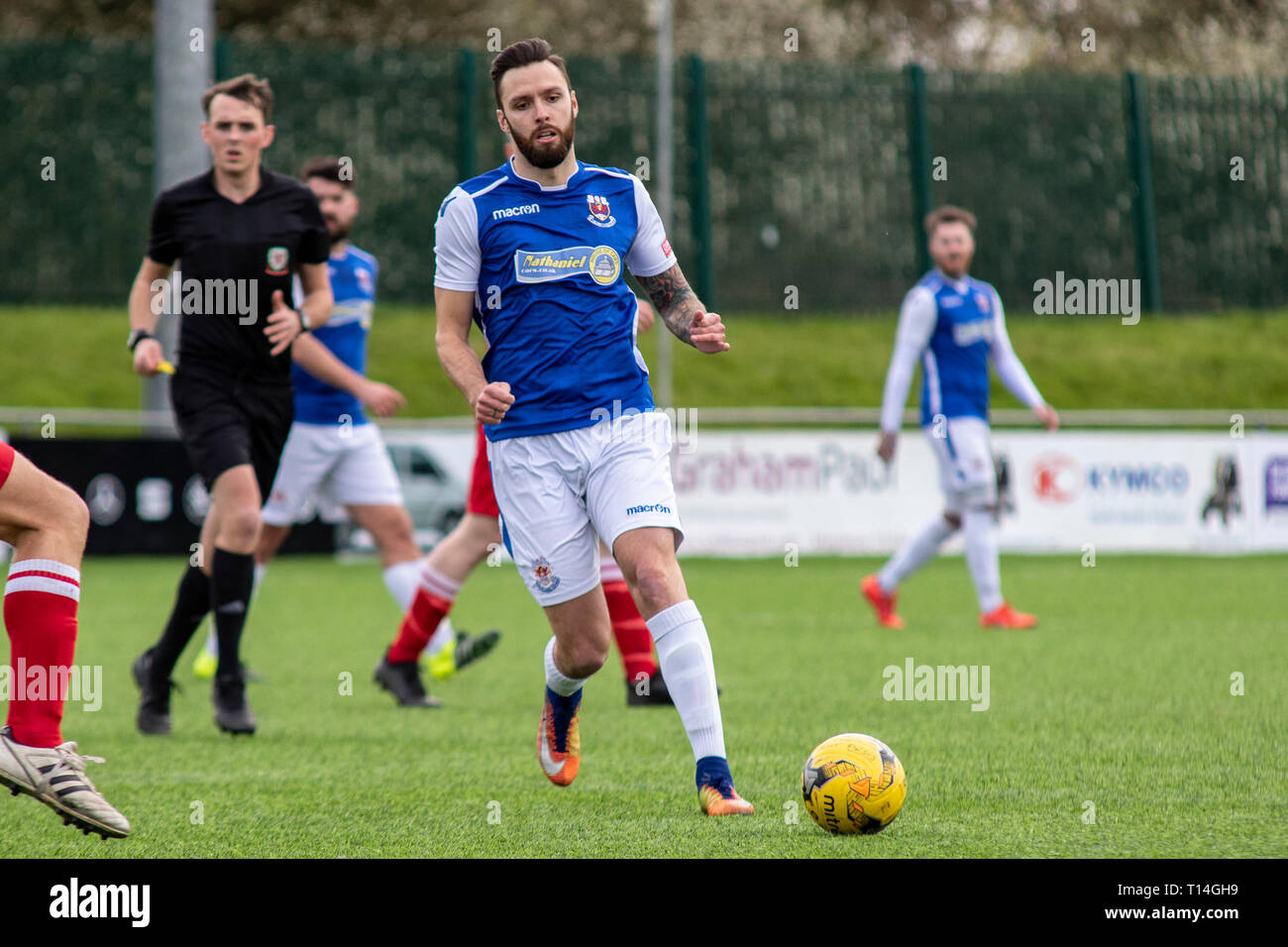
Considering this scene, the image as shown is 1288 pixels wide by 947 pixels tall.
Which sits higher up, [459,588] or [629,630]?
[459,588]

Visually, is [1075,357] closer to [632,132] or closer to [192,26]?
[632,132]

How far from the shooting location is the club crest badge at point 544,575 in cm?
494

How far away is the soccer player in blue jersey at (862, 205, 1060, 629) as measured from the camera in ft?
34.2

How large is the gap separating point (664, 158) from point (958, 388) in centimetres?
1272

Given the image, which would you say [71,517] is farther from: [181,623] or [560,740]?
[181,623]

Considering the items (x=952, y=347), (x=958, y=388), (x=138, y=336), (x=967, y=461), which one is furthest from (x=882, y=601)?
(x=138, y=336)

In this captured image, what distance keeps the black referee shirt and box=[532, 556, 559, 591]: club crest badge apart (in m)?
2.14

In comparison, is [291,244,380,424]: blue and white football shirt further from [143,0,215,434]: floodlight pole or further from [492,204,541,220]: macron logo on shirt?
[143,0,215,434]: floodlight pole

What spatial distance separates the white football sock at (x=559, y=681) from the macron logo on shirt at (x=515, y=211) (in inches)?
52.2

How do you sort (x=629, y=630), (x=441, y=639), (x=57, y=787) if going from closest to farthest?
(x=57, y=787) → (x=629, y=630) → (x=441, y=639)

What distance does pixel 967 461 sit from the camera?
1041 centimetres

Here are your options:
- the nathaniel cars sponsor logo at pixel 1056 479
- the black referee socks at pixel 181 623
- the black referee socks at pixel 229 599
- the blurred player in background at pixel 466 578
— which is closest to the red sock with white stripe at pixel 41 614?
the black referee socks at pixel 229 599

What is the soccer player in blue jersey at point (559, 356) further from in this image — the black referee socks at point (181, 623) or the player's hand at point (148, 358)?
the black referee socks at point (181, 623)

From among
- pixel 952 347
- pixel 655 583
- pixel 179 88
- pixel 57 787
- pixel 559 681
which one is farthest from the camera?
pixel 179 88
